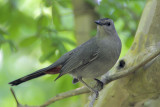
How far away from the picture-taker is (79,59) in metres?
3.26

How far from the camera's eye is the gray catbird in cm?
310

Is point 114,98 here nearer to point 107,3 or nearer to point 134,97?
point 134,97

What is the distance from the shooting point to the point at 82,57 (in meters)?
3.27

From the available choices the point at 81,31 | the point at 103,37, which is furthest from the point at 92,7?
the point at 103,37

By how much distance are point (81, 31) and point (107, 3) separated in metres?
0.80

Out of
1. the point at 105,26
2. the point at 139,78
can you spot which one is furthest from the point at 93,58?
the point at 139,78

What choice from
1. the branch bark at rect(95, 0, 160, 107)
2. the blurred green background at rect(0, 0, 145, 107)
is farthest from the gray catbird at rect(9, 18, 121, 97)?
the branch bark at rect(95, 0, 160, 107)

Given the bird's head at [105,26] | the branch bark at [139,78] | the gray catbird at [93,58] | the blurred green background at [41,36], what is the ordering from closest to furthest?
the branch bark at [139,78], the gray catbird at [93,58], the bird's head at [105,26], the blurred green background at [41,36]

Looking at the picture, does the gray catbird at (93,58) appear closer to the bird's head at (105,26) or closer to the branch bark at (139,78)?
the bird's head at (105,26)

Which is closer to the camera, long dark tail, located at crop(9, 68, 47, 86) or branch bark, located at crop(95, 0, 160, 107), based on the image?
branch bark, located at crop(95, 0, 160, 107)

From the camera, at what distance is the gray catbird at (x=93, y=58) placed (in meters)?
3.10

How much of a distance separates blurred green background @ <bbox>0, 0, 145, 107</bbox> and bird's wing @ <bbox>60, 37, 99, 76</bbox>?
165 millimetres

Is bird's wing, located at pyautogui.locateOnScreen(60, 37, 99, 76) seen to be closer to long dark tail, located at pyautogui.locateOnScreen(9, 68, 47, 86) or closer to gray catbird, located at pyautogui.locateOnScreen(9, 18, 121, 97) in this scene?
gray catbird, located at pyautogui.locateOnScreen(9, 18, 121, 97)

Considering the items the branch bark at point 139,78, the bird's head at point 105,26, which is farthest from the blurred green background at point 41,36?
the branch bark at point 139,78
